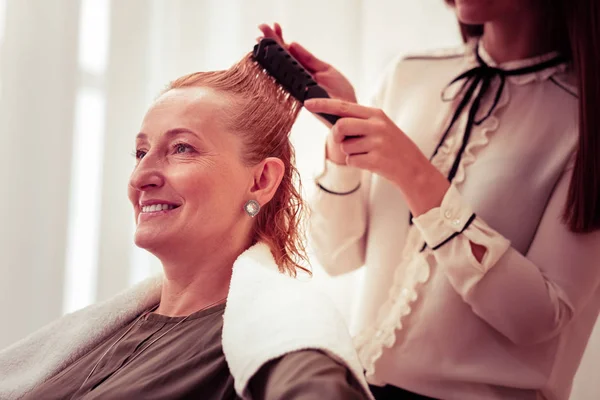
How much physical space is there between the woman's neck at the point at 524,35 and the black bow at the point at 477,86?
0.03m

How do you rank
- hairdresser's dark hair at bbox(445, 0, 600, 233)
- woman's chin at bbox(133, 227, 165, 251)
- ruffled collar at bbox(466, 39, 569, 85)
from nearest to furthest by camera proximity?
woman's chin at bbox(133, 227, 165, 251) → hairdresser's dark hair at bbox(445, 0, 600, 233) → ruffled collar at bbox(466, 39, 569, 85)

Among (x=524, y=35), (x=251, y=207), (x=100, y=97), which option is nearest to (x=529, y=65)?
(x=524, y=35)

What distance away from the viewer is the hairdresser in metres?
0.96

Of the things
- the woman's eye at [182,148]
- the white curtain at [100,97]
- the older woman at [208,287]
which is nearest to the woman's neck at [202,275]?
the older woman at [208,287]

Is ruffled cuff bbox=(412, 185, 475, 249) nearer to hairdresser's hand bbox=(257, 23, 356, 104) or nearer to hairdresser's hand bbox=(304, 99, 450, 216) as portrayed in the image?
hairdresser's hand bbox=(304, 99, 450, 216)

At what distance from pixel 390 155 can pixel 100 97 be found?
87 cm

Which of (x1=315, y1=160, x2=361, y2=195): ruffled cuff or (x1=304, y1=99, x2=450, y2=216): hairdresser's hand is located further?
(x1=315, y1=160, x2=361, y2=195): ruffled cuff

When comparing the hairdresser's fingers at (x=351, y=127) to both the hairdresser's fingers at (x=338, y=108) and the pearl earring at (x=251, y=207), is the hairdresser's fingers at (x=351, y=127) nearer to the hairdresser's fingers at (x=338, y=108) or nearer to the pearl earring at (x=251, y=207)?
the hairdresser's fingers at (x=338, y=108)

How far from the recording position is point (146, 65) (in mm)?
1662

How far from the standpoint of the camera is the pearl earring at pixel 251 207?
35.9 inches

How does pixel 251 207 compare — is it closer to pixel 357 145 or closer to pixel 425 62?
pixel 357 145

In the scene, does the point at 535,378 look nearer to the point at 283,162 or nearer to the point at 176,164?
the point at 283,162

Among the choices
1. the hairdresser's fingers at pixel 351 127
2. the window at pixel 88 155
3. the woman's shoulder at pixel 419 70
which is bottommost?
the window at pixel 88 155

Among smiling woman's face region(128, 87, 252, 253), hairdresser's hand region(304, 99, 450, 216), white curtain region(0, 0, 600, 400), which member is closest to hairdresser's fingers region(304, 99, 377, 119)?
hairdresser's hand region(304, 99, 450, 216)
